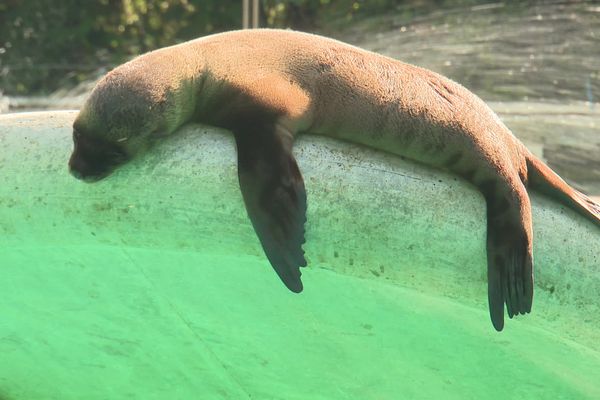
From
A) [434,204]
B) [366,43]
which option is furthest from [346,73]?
[366,43]

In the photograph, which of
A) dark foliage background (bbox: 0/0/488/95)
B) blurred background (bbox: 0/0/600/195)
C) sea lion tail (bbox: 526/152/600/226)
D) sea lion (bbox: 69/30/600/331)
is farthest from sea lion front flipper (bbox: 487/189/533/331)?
dark foliage background (bbox: 0/0/488/95)

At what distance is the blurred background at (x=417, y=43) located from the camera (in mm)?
6859

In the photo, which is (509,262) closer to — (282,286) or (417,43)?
(282,286)

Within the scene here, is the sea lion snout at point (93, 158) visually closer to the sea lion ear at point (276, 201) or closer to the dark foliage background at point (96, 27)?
the sea lion ear at point (276, 201)

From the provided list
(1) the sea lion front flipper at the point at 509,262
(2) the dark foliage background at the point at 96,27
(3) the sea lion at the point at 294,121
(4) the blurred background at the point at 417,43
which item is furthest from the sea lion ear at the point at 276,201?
(2) the dark foliage background at the point at 96,27

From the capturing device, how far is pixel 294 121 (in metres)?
2.28

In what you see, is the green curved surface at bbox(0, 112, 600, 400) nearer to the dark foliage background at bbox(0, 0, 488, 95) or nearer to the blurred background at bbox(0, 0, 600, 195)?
the blurred background at bbox(0, 0, 600, 195)

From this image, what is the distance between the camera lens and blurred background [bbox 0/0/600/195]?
6859 mm

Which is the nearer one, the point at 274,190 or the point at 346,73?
the point at 274,190

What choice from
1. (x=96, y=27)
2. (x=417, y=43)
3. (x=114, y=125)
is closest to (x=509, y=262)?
(x=114, y=125)

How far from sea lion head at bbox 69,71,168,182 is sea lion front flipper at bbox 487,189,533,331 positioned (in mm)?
748

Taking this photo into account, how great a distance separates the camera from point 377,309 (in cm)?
241

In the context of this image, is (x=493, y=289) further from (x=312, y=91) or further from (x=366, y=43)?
(x=366, y=43)

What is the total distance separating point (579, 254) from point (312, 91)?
69cm
